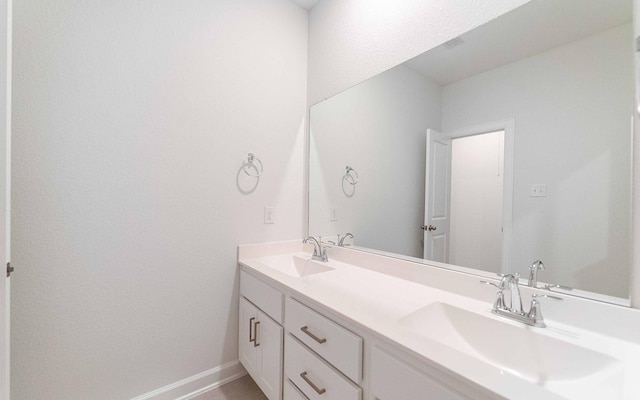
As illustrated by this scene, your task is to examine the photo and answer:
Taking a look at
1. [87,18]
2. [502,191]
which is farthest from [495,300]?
[87,18]

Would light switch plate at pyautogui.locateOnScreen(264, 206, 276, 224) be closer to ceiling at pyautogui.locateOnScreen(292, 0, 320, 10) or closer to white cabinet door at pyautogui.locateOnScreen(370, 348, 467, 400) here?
white cabinet door at pyautogui.locateOnScreen(370, 348, 467, 400)

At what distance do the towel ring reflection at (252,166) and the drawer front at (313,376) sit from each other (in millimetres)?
1023

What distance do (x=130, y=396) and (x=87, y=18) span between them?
1891 mm

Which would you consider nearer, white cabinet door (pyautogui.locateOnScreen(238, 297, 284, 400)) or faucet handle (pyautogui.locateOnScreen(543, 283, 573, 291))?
Result: faucet handle (pyautogui.locateOnScreen(543, 283, 573, 291))

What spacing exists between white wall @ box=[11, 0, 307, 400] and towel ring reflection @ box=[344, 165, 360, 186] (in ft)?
1.63

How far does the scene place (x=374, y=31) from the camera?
149cm

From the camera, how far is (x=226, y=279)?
164 cm

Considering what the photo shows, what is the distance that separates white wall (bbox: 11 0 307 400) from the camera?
1132 mm

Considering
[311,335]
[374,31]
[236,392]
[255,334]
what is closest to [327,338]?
[311,335]

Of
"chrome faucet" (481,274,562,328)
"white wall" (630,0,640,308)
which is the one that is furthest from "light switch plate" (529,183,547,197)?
"chrome faucet" (481,274,562,328)

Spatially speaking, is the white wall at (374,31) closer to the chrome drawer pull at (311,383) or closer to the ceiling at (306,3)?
the ceiling at (306,3)

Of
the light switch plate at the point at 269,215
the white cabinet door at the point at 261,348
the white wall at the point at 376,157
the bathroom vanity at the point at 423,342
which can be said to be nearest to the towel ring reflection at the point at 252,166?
the light switch plate at the point at 269,215

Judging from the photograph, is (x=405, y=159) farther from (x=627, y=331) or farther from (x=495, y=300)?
(x=627, y=331)

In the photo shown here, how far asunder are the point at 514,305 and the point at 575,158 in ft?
1.75
